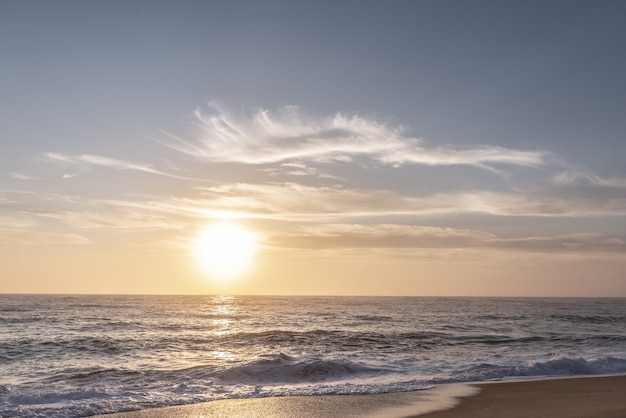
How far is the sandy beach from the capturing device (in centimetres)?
1284

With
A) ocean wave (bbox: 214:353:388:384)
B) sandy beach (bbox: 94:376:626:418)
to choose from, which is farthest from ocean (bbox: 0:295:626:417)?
sandy beach (bbox: 94:376:626:418)

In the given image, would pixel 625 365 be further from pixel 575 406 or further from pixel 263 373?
pixel 263 373

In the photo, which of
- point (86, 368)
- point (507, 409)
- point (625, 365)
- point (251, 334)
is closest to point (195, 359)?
point (86, 368)

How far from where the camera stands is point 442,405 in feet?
46.4

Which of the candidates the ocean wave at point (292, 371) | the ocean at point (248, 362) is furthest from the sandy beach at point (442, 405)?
the ocean wave at point (292, 371)

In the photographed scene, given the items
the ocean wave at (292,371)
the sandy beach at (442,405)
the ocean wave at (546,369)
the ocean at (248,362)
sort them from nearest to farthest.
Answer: the sandy beach at (442,405)
the ocean at (248,362)
the ocean wave at (292,371)
the ocean wave at (546,369)

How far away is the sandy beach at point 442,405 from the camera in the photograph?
42.1 feet

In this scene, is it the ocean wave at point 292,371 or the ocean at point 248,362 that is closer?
the ocean at point 248,362

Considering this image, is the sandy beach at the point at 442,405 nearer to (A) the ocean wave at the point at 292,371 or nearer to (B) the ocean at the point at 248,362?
(B) the ocean at the point at 248,362

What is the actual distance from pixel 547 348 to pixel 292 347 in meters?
15.4

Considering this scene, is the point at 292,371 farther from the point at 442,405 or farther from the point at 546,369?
the point at 546,369

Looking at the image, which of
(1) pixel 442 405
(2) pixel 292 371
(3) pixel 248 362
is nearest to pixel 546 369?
(1) pixel 442 405

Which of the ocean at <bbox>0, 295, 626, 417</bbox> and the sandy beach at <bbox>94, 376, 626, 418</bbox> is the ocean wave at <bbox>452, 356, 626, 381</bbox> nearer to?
the ocean at <bbox>0, 295, 626, 417</bbox>

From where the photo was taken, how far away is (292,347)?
99.0 ft
